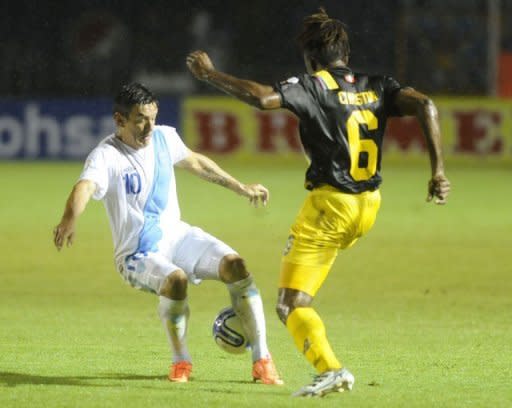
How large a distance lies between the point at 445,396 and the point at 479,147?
18938 millimetres

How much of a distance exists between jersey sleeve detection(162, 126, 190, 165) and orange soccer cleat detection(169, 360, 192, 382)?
4.31ft

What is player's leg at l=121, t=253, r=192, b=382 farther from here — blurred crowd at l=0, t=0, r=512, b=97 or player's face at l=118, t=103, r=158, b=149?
blurred crowd at l=0, t=0, r=512, b=97

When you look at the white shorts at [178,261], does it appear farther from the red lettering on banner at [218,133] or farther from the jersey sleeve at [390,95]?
the red lettering on banner at [218,133]

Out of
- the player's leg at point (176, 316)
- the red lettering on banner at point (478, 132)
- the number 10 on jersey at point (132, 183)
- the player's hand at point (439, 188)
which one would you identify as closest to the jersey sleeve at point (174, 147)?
the number 10 on jersey at point (132, 183)

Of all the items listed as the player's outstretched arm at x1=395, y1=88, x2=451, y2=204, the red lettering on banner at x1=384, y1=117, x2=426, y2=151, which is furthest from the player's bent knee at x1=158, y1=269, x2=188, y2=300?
the red lettering on banner at x1=384, y1=117, x2=426, y2=151

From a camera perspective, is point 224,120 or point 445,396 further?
point 224,120

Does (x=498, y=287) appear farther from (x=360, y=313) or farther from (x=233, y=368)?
(x=233, y=368)

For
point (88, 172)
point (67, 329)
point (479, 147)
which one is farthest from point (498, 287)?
point (479, 147)

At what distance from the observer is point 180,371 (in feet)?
24.5

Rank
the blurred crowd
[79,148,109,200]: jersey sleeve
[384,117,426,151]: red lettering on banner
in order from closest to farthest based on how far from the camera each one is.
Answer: [79,148,109,200]: jersey sleeve, [384,117,426,151]: red lettering on banner, the blurred crowd

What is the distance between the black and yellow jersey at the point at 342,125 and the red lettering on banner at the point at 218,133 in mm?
19169

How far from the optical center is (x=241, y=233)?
15.9 m

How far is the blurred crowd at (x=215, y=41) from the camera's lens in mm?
26094

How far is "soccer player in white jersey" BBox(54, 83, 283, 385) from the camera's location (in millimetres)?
7438
